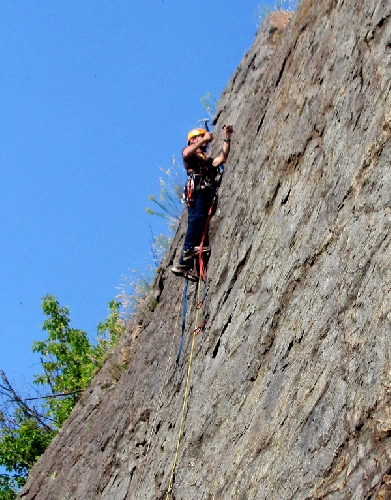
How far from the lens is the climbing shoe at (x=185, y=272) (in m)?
9.82

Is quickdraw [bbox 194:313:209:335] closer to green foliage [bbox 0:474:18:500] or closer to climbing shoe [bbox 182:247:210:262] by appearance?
climbing shoe [bbox 182:247:210:262]

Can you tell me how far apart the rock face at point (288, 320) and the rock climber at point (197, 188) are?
0.16 meters

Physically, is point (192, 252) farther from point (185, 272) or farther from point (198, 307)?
point (198, 307)

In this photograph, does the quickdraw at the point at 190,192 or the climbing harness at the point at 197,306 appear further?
the quickdraw at the point at 190,192

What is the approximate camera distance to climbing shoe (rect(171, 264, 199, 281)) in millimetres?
9824

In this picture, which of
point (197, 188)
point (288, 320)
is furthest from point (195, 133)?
point (288, 320)

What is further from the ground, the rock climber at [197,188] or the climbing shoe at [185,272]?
the rock climber at [197,188]

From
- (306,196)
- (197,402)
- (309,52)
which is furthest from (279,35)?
(197,402)

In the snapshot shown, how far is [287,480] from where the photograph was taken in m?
5.91

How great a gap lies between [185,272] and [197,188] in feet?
3.20

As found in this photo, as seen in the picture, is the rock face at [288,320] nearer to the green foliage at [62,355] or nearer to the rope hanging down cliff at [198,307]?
the rope hanging down cliff at [198,307]

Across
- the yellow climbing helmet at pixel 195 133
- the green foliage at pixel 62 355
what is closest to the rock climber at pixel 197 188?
→ the yellow climbing helmet at pixel 195 133

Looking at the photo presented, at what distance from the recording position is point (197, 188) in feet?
33.4

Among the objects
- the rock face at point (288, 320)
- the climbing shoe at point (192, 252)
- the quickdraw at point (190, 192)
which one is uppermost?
the quickdraw at point (190, 192)
